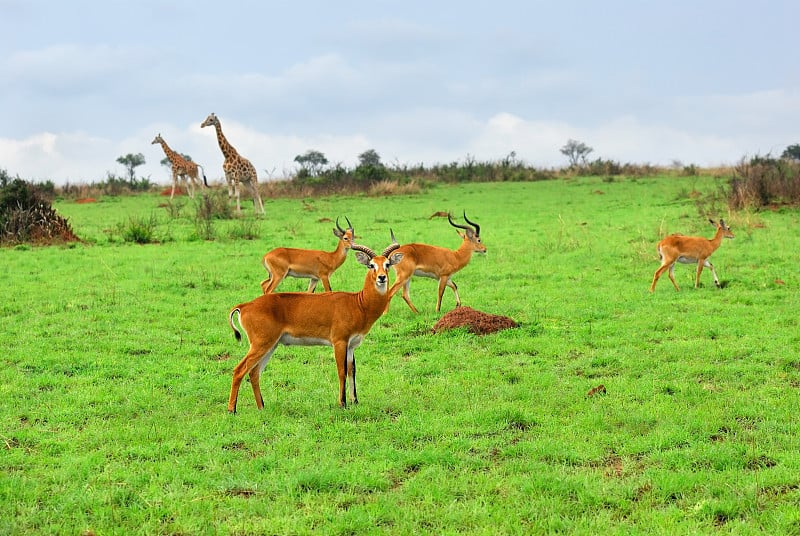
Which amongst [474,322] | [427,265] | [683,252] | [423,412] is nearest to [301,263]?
[427,265]

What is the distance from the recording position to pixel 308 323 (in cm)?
760

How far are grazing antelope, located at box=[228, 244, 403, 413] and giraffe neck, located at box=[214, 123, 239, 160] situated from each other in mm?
25347

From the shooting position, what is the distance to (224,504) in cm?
552

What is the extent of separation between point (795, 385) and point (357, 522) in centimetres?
534

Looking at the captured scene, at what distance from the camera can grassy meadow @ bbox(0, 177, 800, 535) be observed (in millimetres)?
5430

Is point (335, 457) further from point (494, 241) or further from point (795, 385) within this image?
point (494, 241)

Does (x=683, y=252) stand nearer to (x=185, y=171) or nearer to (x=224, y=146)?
(x=224, y=146)

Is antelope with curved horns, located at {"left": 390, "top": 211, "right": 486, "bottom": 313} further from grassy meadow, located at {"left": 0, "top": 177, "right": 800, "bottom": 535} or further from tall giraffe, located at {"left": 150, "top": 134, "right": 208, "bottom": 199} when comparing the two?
tall giraffe, located at {"left": 150, "top": 134, "right": 208, "bottom": 199}

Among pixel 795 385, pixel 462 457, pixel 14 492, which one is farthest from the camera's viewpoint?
pixel 795 385

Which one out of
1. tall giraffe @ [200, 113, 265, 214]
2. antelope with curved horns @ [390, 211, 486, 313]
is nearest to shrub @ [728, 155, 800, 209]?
antelope with curved horns @ [390, 211, 486, 313]

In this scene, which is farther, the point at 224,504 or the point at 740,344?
the point at 740,344

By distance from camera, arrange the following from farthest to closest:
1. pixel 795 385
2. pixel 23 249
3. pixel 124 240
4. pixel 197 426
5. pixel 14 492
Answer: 1. pixel 124 240
2. pixel 23 249
3. pixel 795 385
4. pixel 197 426
5. pixel 14 492

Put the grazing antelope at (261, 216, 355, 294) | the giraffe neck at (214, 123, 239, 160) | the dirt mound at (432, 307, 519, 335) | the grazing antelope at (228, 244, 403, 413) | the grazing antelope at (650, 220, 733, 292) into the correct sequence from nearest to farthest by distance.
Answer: the grazing antelope at (228, 244, 403, 413) → the dirt mound at (432, 307, 519, 335) → the grazing antelope at (261, 216, 355, 294) → the grazing antelope at (650, 220, 733, 292) → the giraffe neck at (214, 123, 239, 160)

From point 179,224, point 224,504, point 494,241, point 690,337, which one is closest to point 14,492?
point 224,504
